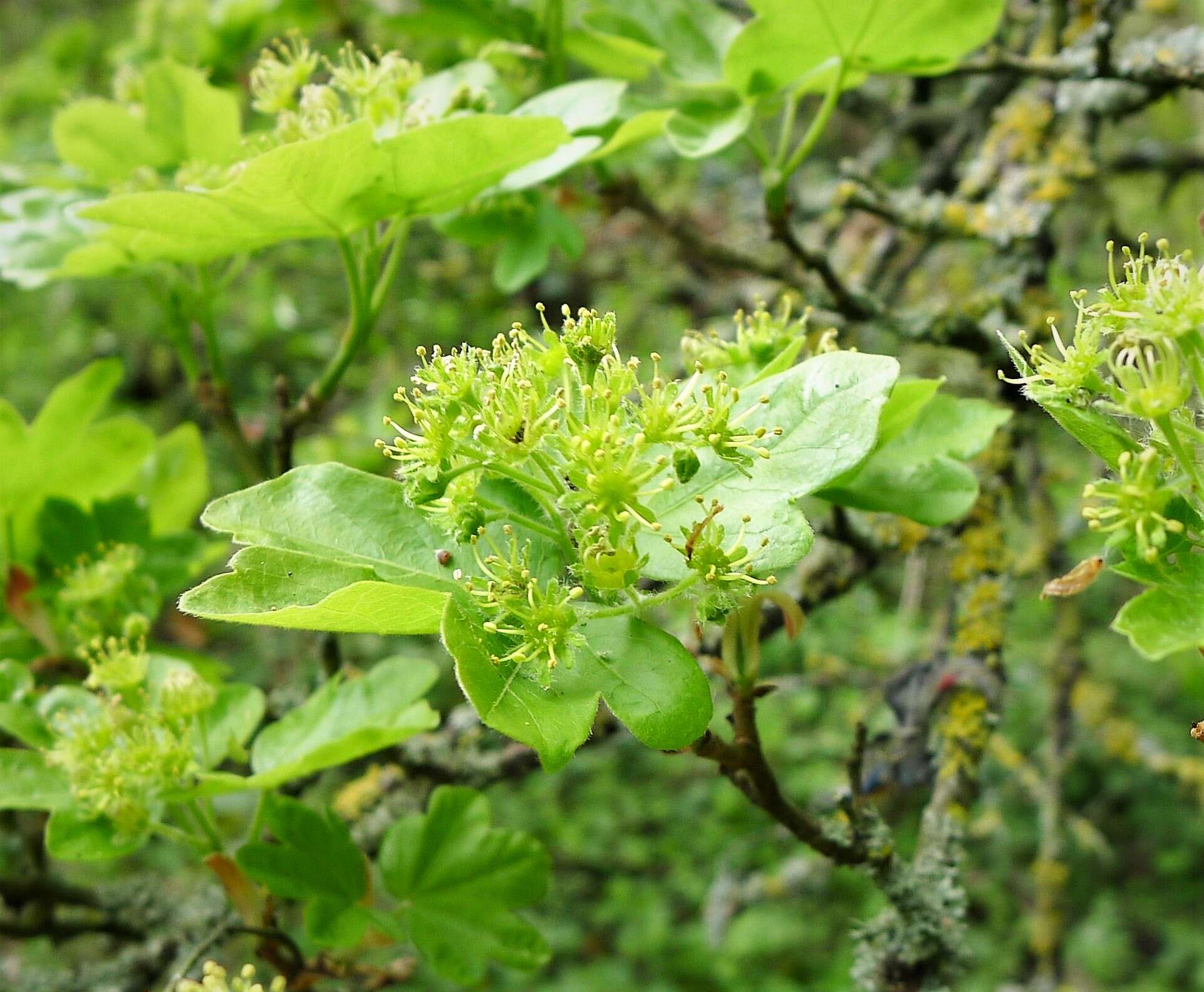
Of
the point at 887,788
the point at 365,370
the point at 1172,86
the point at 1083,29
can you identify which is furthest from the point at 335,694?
the point at 365,370

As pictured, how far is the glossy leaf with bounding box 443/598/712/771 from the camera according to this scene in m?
0.68

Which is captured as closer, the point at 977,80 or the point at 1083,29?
the point at 1083,29

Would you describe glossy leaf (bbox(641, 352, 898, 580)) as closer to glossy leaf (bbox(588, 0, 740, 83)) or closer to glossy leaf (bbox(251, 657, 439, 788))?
glossy leaf (bbox(251, 657, 439, 788))

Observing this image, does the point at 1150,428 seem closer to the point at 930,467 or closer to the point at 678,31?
the point at 930,467

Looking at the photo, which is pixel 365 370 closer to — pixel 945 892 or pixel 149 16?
pixel 149 16

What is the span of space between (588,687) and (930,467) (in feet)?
1.48

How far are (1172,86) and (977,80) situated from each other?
1.99 ft

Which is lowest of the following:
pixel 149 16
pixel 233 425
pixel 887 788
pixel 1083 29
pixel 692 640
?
pixel 887 788

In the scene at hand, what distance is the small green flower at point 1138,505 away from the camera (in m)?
0.67

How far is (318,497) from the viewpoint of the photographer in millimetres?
820

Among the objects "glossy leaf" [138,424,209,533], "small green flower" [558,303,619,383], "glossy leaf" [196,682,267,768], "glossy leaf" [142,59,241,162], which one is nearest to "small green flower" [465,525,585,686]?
"small green flower" [558,303,619,383]

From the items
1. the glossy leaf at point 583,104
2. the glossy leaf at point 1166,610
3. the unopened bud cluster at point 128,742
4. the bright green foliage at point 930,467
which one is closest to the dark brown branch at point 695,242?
the glossy leaf at point 583,104

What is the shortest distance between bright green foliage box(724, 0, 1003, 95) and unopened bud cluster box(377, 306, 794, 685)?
0.52 metres

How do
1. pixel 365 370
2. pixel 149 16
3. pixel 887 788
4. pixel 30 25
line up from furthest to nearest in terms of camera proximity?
pixel 30 25 < pixel 365 370 < pixel 149 16 < pixel 887 788
